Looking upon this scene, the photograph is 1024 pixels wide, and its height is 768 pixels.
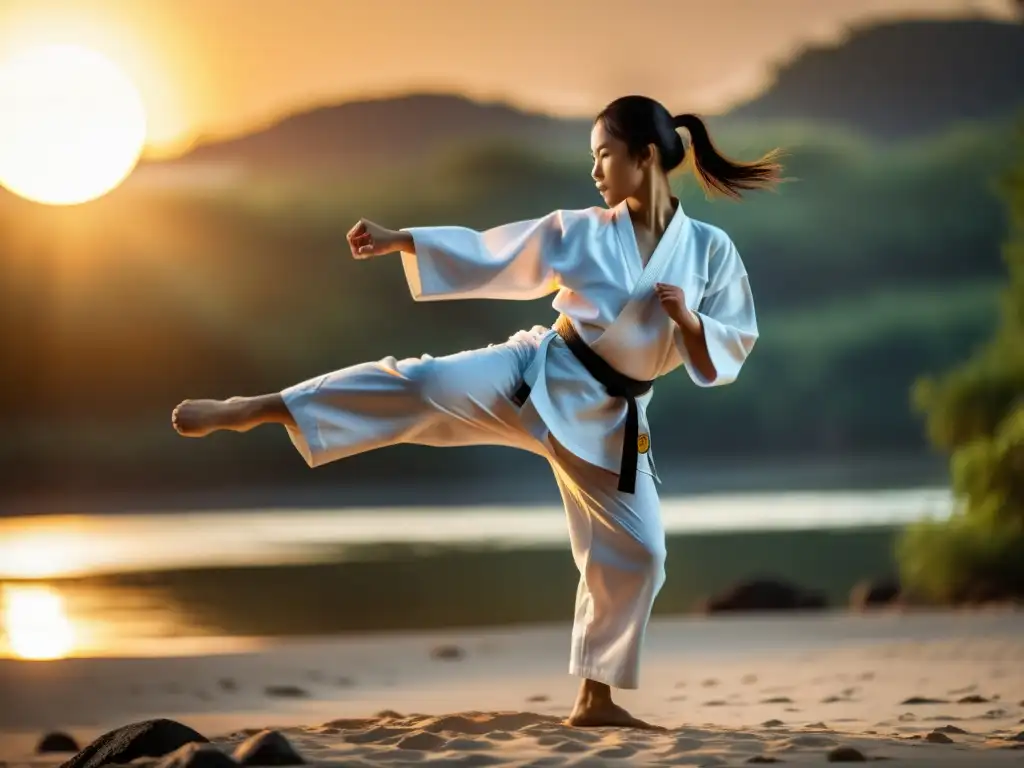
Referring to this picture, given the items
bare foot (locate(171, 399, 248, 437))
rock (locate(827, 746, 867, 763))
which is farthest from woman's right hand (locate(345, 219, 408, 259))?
rock (locate(827, 746, 867, 763))

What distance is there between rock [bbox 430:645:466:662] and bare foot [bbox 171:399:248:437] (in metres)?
2.66

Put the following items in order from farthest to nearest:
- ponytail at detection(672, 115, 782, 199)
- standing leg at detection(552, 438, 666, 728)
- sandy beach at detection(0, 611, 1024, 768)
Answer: ponytail at detection(672, 115, 782, 199), standing leg at detection(552, 438, 666, 728), sandy beach at detection(0, 611, 1024, 768)

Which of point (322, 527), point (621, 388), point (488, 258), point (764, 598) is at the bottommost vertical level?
point (764, 598)

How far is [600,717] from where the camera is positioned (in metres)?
3.03

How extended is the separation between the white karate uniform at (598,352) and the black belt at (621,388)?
15 millimetres

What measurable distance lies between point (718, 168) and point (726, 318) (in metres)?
0.34

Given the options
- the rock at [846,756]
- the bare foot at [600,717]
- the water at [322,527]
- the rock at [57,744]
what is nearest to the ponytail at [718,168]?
the bare foot at [600,717]

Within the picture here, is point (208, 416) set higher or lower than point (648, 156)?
lower

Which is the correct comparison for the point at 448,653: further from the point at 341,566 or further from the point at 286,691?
the point at 341,566

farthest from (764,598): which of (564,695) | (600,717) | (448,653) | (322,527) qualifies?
(322,527)

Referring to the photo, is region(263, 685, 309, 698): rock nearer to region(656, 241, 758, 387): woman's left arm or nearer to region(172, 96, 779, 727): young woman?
region(172, 96, 779, 727): young woman

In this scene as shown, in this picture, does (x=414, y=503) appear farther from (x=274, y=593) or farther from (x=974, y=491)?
(x=974, y=491)

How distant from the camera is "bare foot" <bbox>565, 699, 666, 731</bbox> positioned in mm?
3008

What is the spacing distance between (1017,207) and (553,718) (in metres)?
5.17
